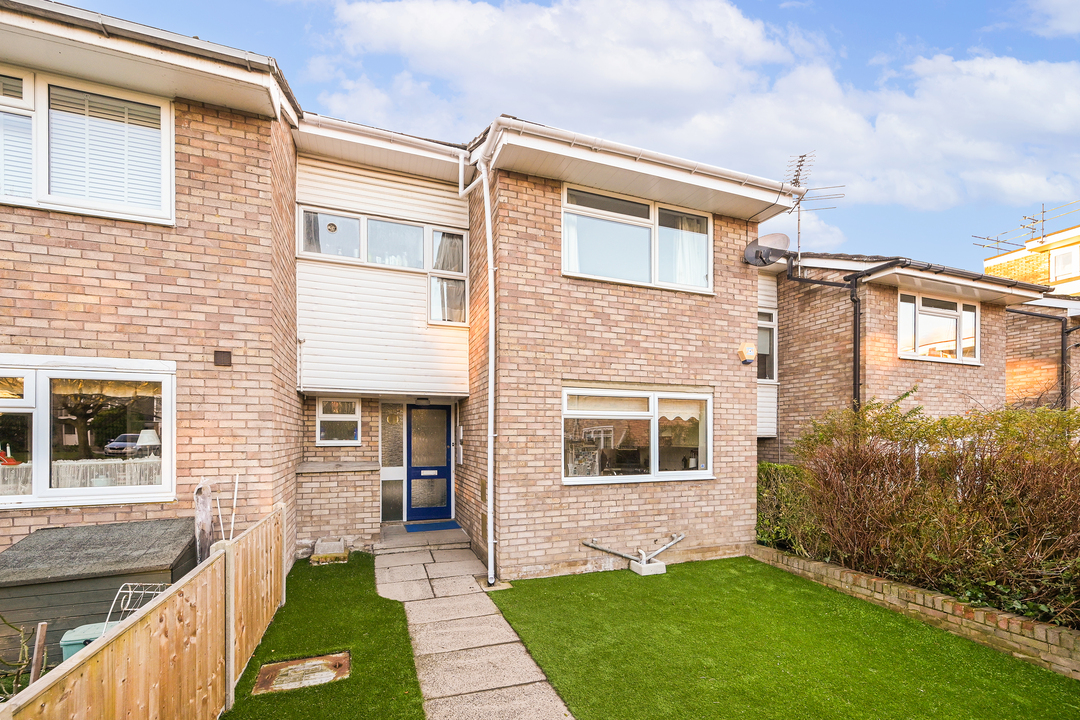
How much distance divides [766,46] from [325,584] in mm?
14703

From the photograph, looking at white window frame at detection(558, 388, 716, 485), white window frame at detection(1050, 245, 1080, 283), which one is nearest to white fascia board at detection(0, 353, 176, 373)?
white window frame at detection(558, 388, 716, 485)

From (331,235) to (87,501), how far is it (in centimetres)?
397

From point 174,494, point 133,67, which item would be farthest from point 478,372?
point 133,67

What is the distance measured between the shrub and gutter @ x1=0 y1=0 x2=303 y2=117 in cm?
751

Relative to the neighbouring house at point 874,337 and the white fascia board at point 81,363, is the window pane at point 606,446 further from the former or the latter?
the white fascia board at point 81,363

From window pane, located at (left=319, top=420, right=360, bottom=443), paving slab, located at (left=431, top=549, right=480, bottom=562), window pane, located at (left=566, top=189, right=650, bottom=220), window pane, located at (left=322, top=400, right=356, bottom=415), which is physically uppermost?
window pane, located at (left=566, top=189, right=650, bottom=220)

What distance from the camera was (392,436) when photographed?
7.87m

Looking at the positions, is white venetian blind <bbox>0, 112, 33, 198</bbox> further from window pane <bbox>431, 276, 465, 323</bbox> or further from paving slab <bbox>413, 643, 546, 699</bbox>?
paving slab <bbox>413, 643, 546, 699</bbox>

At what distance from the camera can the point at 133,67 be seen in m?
4.49

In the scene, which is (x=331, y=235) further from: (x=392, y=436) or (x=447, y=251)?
(x=392, y=436)

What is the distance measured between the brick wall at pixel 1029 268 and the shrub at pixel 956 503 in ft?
49.6

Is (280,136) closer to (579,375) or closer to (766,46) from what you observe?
(579,375)

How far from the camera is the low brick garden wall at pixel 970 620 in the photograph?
3.83m

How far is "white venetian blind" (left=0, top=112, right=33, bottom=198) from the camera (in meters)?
4.40
